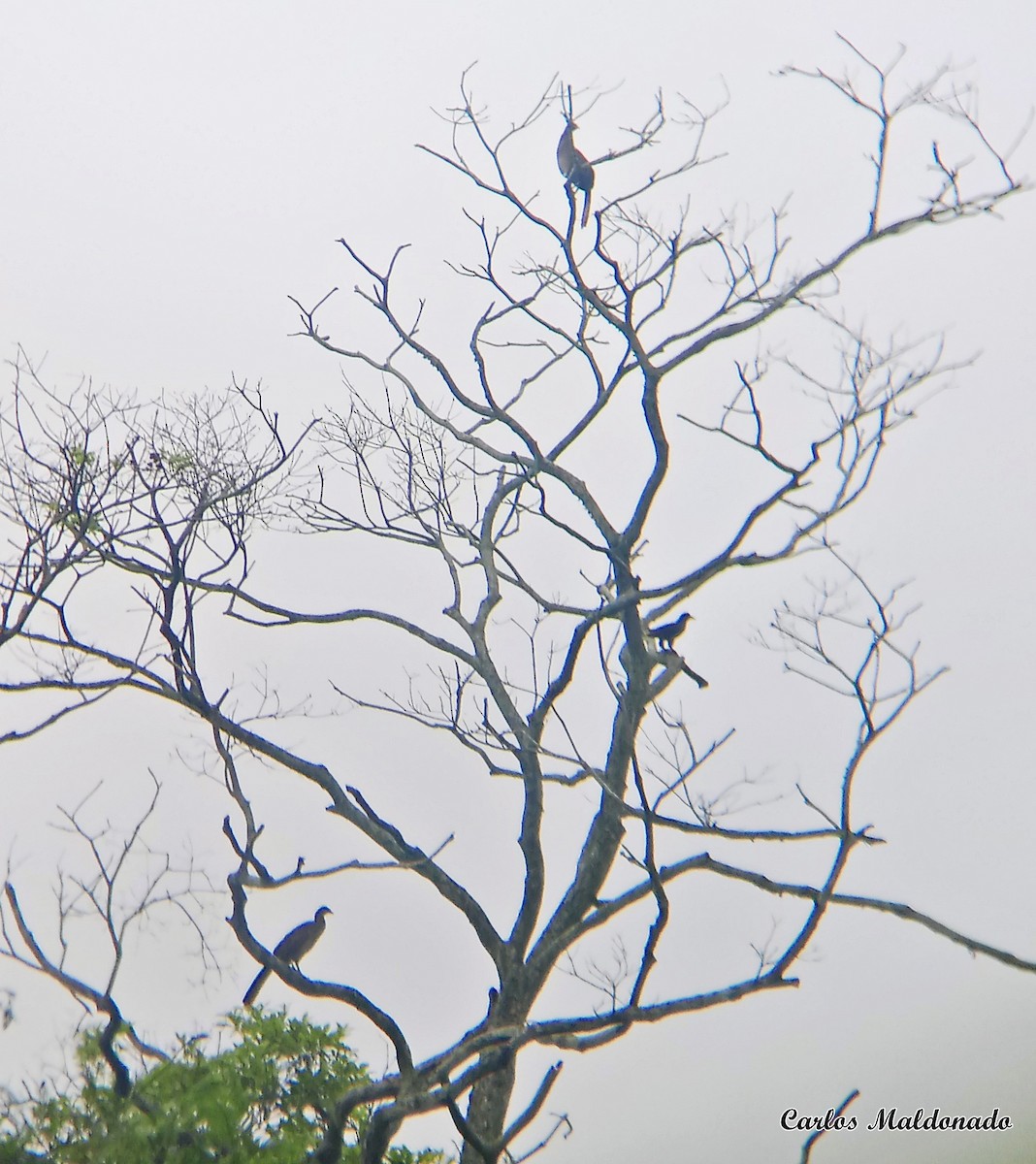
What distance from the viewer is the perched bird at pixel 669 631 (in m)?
5.23

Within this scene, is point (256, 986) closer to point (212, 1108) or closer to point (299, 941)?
point (299, 941)

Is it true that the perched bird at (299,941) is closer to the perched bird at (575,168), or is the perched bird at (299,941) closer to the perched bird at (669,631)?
the perched bird at (669,631)

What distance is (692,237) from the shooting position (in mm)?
5598

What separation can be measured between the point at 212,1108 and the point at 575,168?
13.3 ft

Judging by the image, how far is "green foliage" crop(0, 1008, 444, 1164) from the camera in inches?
124

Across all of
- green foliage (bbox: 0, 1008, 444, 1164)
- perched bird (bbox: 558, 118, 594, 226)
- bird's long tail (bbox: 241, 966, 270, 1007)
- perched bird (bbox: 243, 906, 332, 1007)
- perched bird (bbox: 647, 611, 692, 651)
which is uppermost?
perched bird (bbox: 558, 118, 594, 226)

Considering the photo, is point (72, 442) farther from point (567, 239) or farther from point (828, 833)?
point (828, 833)

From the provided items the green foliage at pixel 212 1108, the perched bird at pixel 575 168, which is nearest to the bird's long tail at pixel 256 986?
the green foliage at pixel 212 1108

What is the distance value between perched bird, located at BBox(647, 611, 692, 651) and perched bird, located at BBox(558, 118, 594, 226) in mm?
1884

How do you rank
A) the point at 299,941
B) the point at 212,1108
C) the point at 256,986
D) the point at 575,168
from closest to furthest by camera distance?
the point at 212,1108
the point at 256,986
the point at 299,941
the point at 575,168

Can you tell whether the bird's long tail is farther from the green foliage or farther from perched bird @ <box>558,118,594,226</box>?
perched bird @ <box>558,118,594,226</box>

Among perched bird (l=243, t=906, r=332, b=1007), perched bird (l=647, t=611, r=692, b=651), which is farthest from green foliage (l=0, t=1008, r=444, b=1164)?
perched bird (l=647, t=611, r=692, b=651)

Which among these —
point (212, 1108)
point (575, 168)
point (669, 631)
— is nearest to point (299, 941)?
point (212, 1108)

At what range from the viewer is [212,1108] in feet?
10.8
